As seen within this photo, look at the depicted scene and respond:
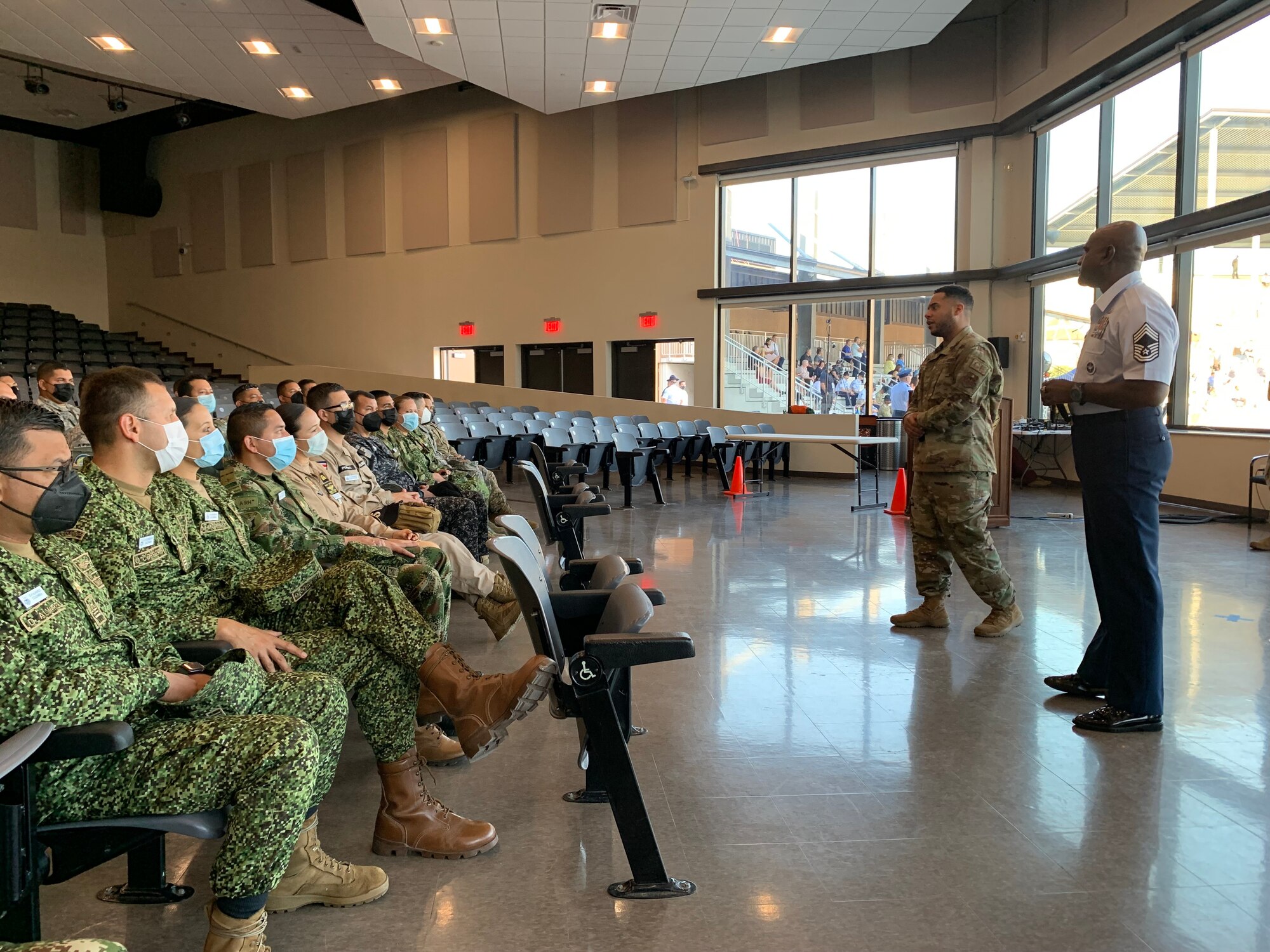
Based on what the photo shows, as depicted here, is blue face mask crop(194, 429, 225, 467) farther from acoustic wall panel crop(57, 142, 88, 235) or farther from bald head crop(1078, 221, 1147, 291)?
acoustic wall panel crop(57, 142, 88, 235)

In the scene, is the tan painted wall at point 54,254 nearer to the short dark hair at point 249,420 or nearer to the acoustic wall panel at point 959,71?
the acoustic wall panel at point 959,71

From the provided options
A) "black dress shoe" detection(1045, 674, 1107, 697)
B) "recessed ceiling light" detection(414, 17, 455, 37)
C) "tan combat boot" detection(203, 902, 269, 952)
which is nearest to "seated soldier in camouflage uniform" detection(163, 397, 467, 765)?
"tan combat boot" detection(203, 902, 269, 952)

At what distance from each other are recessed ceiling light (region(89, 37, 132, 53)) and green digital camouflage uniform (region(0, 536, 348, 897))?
1306 centimetres

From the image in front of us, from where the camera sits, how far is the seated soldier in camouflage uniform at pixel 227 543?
233 cm

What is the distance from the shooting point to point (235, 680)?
1795 mm

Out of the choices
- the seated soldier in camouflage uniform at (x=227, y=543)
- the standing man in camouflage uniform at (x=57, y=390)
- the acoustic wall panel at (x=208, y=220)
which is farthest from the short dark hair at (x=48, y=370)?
the acoustic wall panel at (x=208, y=220)

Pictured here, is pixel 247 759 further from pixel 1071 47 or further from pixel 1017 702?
pixel 1071 47

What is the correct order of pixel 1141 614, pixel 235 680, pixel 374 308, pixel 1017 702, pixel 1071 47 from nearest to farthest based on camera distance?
pixel 235 680 < pixel 1141 614 < pixel 1017 702 < pixel 1071 47 < pixel 374 308

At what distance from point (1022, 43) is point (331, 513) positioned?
11.7 metres

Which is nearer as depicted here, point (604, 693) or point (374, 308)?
point (604, 693)

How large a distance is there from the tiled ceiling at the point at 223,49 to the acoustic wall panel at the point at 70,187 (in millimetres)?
6471

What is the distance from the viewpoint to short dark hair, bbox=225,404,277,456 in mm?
3051

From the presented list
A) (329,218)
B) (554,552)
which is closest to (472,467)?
(554,552)

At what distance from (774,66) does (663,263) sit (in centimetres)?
330
